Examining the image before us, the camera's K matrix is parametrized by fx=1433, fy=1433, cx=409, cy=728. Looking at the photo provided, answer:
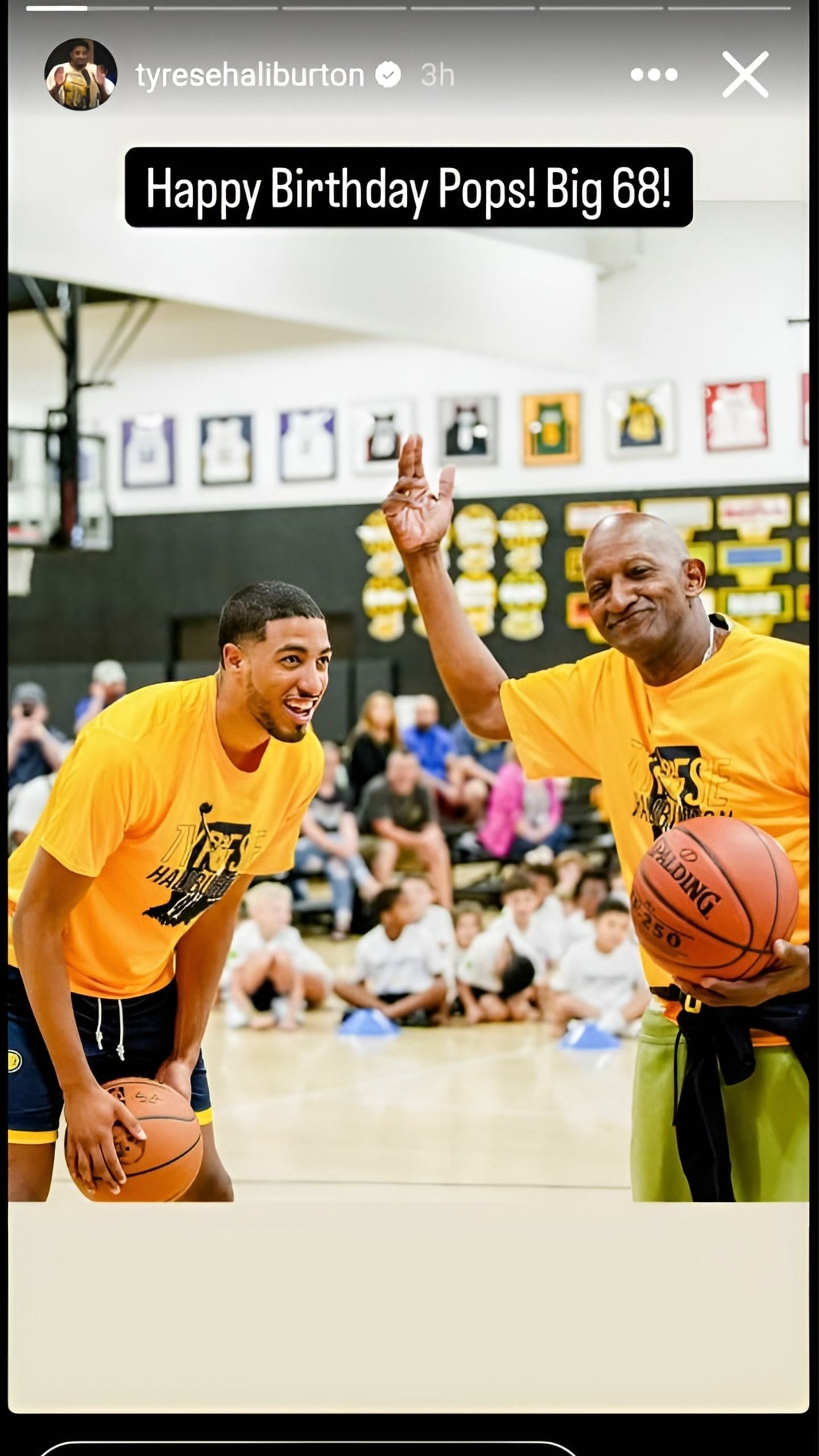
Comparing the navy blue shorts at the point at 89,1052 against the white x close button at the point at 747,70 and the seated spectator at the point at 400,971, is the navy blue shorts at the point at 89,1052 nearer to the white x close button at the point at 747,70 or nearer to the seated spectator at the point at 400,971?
the white x close button at the point at 747,70

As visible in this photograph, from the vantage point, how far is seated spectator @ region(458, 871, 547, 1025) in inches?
248

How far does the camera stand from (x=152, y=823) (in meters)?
1.98

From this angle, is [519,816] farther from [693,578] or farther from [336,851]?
[693,578]

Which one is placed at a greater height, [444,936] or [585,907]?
[585,907]

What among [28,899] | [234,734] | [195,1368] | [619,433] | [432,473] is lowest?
[195,1368]

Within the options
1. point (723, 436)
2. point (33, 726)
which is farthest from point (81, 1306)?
point (33, 726)

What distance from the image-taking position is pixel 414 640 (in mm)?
8547

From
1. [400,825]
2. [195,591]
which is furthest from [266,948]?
[195,591]

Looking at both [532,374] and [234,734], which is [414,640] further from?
[234,734]

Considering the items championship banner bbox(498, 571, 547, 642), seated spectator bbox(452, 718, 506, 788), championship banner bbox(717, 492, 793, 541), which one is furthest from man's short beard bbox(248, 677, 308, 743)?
seated spectator bbox(452, 718, 506, 788)

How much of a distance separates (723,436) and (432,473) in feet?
1.50

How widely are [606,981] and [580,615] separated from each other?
297cm

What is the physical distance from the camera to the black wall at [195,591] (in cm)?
444

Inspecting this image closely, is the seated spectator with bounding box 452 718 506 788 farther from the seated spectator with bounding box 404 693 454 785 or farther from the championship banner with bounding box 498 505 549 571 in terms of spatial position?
the championship banner with bounding box 498 505 549 571
